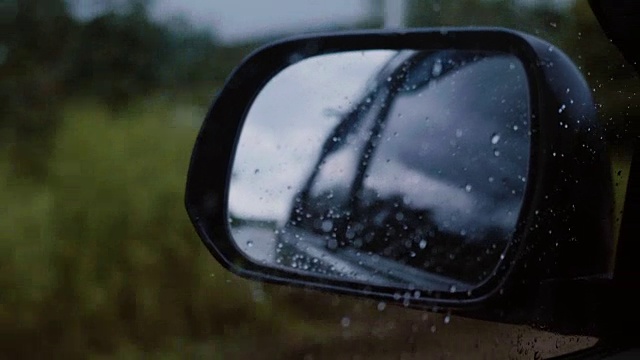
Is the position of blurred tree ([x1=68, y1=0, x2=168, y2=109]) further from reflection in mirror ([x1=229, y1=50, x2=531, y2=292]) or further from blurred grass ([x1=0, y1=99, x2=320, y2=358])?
reflection in mirror ([x1=229, y1=50, x2=531, y2=292])

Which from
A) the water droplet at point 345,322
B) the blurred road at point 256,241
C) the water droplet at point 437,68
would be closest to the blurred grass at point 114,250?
the water droplet at point 345,322

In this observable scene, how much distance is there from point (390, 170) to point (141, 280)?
931mm

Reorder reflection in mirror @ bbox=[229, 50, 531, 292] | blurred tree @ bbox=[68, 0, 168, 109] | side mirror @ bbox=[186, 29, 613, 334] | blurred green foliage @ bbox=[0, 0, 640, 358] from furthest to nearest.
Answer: blurred tree @ bbox=[68, 0, 168, 109], blurred green foliage @ bbox=[0, 0, 640, 358], reflection in mirror @ bbox=[229, 50, 531, 292], side mirror @ bbox=[186, 29, 613, 334]

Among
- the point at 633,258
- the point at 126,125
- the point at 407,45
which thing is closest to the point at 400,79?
the point at 407,45

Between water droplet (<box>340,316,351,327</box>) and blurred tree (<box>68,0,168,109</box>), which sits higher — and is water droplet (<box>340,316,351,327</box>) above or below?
below

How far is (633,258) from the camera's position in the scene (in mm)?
1555

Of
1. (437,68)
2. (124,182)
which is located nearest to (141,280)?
(124,182)

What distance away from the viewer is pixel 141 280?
7.33ft

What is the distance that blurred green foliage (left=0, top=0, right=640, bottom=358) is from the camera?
1800mm

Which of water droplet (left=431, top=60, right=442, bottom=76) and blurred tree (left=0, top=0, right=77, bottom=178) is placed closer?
water droplet (left=431, top=60, right=442, bottom=76)

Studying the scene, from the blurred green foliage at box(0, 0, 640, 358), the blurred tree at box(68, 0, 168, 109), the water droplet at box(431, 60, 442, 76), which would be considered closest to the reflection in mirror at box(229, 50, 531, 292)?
the water droplet at box(431, 60, 442, 76)

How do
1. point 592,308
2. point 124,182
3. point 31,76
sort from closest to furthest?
point 592,308 < point 31,76 < point 124,182

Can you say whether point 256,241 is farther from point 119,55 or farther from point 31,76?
point 119,55

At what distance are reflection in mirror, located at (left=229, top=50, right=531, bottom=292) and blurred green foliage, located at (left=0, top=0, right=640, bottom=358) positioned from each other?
27 cm
